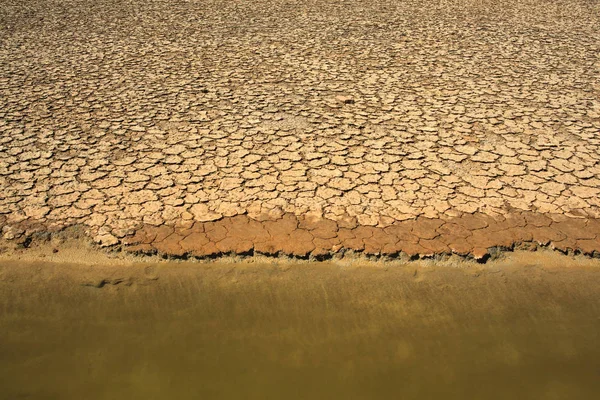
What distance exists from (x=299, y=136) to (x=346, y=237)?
1041mm

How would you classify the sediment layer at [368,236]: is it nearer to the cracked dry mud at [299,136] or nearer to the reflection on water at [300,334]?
the cracked dry mud at [299,136]

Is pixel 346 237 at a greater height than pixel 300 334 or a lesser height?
greater

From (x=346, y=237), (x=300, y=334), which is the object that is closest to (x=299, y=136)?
(x=346, y=237)

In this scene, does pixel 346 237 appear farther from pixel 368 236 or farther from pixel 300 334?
pixel 300 334

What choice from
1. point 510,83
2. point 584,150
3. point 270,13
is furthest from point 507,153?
point 270,13

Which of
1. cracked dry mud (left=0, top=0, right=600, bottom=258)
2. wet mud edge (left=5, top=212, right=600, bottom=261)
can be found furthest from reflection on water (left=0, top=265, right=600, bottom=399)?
cracked dry mud (left=0, top=0, right=600, bottom=258)

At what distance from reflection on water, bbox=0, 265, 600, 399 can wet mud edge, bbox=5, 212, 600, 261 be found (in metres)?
0.11

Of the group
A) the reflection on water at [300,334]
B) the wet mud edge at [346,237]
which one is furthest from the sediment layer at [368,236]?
the reflection on water at [300,334]

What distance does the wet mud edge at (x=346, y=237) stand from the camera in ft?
7.96

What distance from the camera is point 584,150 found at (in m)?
3.25

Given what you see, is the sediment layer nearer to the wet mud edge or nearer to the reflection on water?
the wet mud edge

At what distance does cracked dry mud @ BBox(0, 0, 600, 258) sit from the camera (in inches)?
101

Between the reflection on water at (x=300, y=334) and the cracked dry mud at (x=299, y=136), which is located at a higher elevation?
the cracked dry mud at (x=299, y=136)

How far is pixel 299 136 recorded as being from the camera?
3355mm
